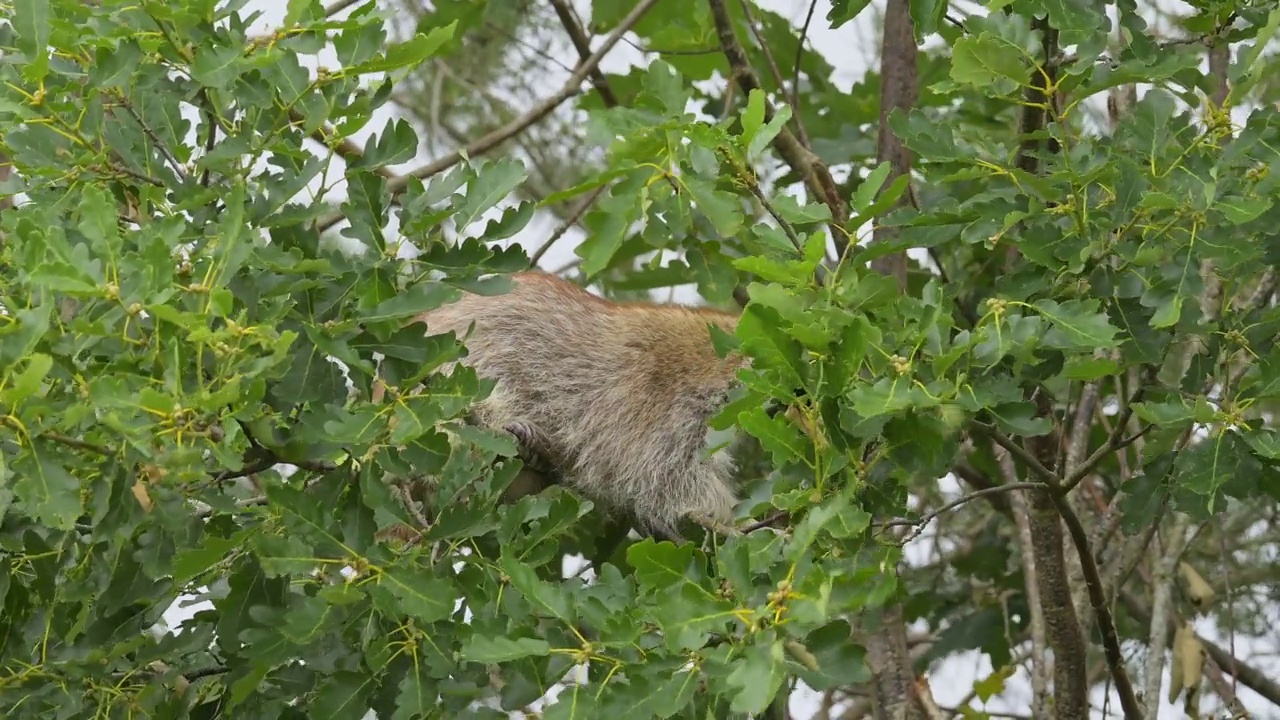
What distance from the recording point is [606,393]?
4.54 meters

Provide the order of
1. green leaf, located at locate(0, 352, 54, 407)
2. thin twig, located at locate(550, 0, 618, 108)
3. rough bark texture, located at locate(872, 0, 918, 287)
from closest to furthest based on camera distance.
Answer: green leaf, located at locate(0, 352, 54, 407) < rough bark texture, located at locate(872, 0, 918, 287) < thin twig, located at locate(550, 0, 618, 108)

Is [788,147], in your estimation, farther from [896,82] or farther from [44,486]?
[44,486]

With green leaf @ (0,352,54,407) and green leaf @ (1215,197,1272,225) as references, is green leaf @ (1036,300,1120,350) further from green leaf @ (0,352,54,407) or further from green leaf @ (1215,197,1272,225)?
green leaf @ (0,352,54,407)

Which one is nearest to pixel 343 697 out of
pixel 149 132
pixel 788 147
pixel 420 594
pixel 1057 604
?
pixel 420 594

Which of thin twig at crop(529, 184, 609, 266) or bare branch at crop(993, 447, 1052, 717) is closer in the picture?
bare branch at crop(993, 447, 1052, 717)

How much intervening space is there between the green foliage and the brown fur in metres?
1.66

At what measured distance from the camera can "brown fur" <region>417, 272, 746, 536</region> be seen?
4402mm

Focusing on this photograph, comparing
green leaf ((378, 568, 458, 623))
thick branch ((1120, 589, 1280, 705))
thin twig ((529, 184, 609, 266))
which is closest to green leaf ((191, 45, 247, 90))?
green leaf ((378, 568, 458, 623))

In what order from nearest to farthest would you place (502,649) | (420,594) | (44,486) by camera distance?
(44,486) < (502,649) < (420,594)

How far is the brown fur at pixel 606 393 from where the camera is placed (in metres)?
4.40

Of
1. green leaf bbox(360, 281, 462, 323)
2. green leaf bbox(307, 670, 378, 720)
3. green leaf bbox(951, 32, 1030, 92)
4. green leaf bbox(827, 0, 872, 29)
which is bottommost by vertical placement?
green leaf bbox(307, 670, 378, 720)

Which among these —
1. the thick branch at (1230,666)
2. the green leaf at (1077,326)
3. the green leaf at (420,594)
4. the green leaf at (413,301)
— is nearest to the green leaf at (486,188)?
the green leaf at (413,301)

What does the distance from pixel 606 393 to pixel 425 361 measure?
2.12 m

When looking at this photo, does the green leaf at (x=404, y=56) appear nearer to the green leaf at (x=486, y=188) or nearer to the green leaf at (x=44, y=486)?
the green leaf at (x=486, y=188)
